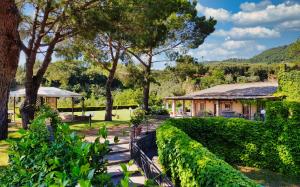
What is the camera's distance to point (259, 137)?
16.1 metres

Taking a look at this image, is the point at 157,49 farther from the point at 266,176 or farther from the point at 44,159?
the point at 44,159

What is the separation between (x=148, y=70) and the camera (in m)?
32.8

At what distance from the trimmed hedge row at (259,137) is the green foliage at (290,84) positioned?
279cm

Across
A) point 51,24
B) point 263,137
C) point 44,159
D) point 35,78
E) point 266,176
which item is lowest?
point 266,176

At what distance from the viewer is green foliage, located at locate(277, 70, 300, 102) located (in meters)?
17.8

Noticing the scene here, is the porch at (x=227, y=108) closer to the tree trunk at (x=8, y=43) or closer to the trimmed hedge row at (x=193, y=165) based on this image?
the trimmed hedge row at (x=193, y=165)

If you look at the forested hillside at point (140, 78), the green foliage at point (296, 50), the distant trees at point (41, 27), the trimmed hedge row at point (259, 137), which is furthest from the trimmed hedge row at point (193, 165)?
the green foliage at point (296, 50)

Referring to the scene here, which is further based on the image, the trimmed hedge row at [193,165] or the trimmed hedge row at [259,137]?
the trimmed hedge row at [259,137]

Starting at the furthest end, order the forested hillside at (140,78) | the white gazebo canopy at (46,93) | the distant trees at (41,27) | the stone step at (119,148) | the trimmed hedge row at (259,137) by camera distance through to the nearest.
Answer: the forested hillside at (140,78), the white gazebo canopy at (46,93), the distant trees at (41,27), the trimmed hedge row at (259,137), the stone step at (119,148)

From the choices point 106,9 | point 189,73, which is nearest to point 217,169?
point 106,9

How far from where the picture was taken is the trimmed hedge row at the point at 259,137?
593 inches

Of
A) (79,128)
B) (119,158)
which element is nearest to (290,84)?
(119,158)

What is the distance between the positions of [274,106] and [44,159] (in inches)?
563

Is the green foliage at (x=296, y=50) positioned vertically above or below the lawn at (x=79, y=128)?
above
